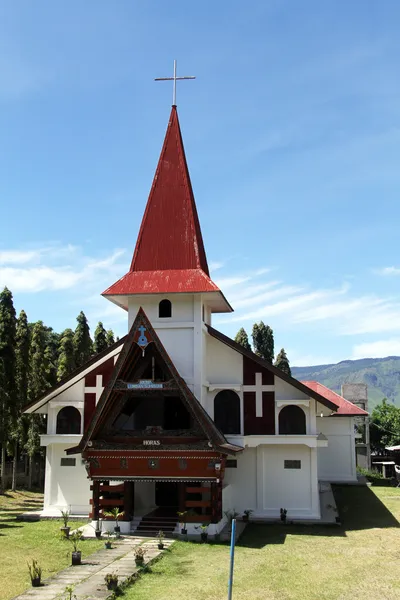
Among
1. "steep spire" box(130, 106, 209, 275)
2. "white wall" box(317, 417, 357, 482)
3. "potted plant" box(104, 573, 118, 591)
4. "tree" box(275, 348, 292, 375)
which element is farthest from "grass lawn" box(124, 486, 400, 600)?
"tree" box(275, 348, 292, 375)

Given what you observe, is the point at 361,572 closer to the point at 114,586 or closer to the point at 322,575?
the point at 322,575

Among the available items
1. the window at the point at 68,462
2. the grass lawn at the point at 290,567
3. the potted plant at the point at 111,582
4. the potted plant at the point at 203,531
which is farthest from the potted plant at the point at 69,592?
the window at the point at 68,462

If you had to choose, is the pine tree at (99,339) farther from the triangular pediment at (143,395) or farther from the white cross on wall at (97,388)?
the triangular pediment at (143,395)

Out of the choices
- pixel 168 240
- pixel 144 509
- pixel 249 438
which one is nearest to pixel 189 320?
pixel 168 240

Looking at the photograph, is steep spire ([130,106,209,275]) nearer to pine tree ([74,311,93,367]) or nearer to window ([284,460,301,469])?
window ([284,460,301,469])

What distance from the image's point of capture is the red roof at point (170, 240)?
26297mm

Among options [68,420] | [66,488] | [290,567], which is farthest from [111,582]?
[68,420]

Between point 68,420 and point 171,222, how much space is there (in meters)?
10.3

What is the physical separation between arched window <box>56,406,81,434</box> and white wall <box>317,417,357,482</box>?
17.3 metres

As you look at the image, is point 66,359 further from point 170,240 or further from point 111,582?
point 111,582

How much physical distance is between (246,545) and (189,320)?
9718 millimetres

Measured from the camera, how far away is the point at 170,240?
2777 cm

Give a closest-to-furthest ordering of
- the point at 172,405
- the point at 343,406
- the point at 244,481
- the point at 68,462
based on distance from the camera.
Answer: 1. the point at 172,405
2. the point at 244,481
3. the point at 68,462
4. the point at 343,406

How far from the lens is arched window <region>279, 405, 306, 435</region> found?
26.6 m
